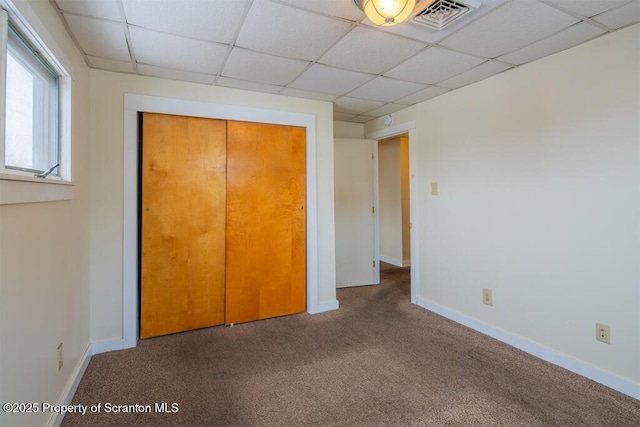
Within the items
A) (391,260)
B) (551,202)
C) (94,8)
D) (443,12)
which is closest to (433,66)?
(443,12)

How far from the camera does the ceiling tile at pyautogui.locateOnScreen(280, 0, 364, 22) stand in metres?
1.67

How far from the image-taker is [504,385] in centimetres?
199

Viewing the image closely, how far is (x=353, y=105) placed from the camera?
3537mm

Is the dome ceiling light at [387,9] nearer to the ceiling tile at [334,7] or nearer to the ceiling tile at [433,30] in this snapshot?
the ceiling tile at [334,7]

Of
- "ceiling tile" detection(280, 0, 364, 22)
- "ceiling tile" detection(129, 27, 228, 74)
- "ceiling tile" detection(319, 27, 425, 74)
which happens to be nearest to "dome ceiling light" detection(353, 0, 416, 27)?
"ceiling tile" detection(280, 0, 364, 22)

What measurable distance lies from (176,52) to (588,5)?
2572mm

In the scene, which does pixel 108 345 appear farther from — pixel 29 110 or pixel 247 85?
pixel 247 85

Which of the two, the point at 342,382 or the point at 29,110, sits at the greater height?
the point at 29,110

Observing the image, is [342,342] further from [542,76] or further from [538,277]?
[542,76]

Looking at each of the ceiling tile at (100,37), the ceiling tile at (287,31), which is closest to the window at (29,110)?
the ceiling tile at (100,37)

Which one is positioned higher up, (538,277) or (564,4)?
(564,4)

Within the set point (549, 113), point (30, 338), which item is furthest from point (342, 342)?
point (549, 113)

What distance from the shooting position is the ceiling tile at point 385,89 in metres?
2.82

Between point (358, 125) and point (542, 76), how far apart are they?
2.43 m
